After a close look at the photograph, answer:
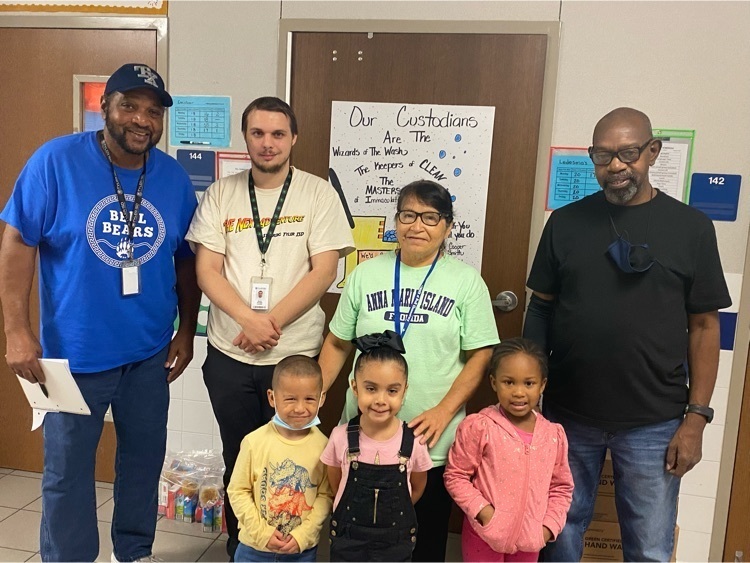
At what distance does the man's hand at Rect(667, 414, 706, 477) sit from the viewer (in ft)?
5.85

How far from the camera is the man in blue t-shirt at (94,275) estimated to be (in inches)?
75.6

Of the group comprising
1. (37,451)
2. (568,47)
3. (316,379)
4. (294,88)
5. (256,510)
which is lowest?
(37,451)

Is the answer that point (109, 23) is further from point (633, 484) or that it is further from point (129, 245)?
point (633, 484)

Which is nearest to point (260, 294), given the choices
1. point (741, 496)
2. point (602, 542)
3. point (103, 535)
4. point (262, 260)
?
point (262, 260)

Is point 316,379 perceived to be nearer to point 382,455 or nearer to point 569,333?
point 382,455

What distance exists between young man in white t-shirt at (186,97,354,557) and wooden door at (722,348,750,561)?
180 cm

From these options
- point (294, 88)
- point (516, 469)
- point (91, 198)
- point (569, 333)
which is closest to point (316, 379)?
point (516, 469)

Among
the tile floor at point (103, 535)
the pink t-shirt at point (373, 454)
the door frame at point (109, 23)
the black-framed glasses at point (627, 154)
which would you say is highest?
the door frame at point (109, 23)

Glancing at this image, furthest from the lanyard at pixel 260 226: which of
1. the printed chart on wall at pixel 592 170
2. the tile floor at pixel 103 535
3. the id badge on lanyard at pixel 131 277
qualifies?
the tile floor at pixel 103 535

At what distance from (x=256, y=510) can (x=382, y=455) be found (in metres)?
0.43

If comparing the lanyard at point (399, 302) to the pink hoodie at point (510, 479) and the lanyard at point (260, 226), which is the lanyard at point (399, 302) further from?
the lanyard at point (260, 226)

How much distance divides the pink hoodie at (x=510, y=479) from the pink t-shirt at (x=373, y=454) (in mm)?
110

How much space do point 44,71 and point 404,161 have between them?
1.84 m

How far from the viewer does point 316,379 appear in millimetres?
1790
